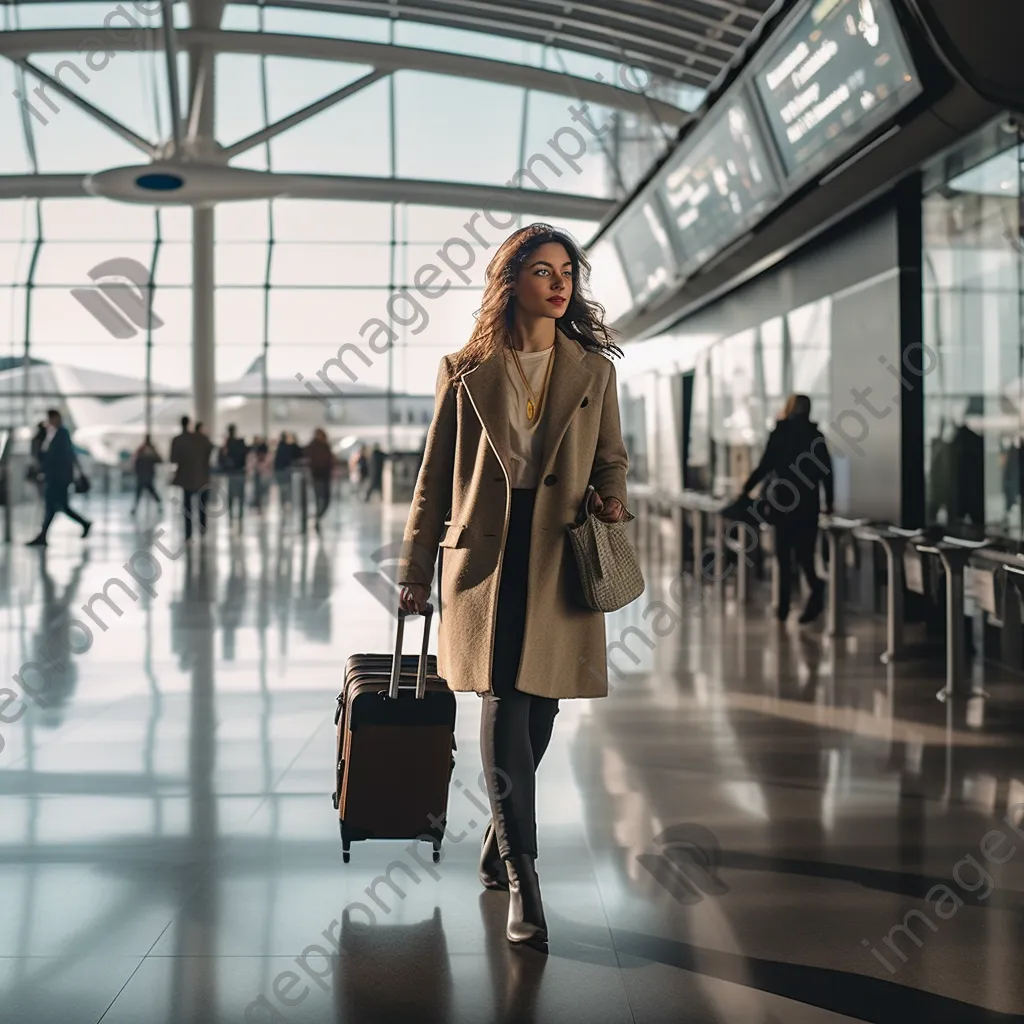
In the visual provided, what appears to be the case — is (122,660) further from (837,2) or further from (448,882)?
(837,2)

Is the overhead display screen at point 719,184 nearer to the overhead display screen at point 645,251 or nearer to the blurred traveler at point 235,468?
the overhead display screen at point 645,251

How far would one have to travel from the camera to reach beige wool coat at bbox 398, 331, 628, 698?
11.7ft

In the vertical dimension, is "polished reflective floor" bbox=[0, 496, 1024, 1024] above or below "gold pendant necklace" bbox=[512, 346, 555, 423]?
below

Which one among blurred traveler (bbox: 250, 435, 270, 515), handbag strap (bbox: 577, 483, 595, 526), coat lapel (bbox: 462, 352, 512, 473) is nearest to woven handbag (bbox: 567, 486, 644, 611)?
handbag strap (bbox: 577, 483, 595, 526)

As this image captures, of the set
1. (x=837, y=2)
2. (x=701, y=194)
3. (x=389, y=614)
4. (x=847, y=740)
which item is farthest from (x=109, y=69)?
(x=847, y=740)

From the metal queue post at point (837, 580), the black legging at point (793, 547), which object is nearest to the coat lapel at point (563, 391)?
the metal queue post at point (837, 580)

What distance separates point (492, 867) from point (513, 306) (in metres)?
1.60

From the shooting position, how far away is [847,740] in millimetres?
6023

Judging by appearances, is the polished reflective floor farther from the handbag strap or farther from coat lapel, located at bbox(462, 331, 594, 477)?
coat lapel, located at bbox(462, 331, 594, 477)

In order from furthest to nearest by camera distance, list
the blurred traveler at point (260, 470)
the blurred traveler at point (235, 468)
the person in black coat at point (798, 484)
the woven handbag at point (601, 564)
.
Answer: the blurred traveler at point (260, 470), the blurred traveler at point (235, 468), the person in black coat at point (798, 484), the woven handbag at point (601, 564)

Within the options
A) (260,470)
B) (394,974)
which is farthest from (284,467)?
(394,974)

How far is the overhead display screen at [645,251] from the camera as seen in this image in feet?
51.6

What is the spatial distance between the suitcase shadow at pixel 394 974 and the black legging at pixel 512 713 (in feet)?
1.05

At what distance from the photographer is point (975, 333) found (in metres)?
9.10
